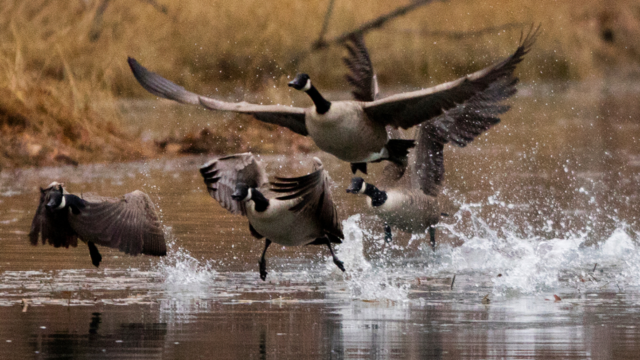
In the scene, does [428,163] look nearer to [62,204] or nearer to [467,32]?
[62,204]

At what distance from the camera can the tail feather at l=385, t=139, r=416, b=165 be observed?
32.2ft

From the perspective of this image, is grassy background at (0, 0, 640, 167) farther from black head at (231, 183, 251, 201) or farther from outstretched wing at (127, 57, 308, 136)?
black head at (231, 183, 251, 201)

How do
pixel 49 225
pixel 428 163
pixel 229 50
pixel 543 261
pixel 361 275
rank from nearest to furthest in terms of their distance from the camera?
pixel 49 225 → pixel 361 275 → pixel 543 261 → pixel 428 163 → pixel 229 50

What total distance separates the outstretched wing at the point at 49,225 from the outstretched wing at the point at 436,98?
2.66m

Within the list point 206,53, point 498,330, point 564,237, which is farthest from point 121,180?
point 206,53

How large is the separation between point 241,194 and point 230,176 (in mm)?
580

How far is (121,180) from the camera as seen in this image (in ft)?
54.9

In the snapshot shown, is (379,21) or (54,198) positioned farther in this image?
(379,21)

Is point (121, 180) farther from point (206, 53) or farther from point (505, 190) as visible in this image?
point (206, 53)

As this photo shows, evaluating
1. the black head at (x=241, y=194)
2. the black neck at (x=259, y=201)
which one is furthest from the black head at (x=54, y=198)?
the black neck at (x=259, y=201)

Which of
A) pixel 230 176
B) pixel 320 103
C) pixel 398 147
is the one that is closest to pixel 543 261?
pixel 398 147

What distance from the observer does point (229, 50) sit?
28719mm

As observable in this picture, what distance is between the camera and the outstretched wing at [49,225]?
941 centimetres

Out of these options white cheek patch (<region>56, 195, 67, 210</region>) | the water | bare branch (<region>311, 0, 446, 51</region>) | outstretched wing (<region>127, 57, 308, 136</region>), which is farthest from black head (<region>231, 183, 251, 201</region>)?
bare branch (<region>311, 0, 446, 51</region>)
